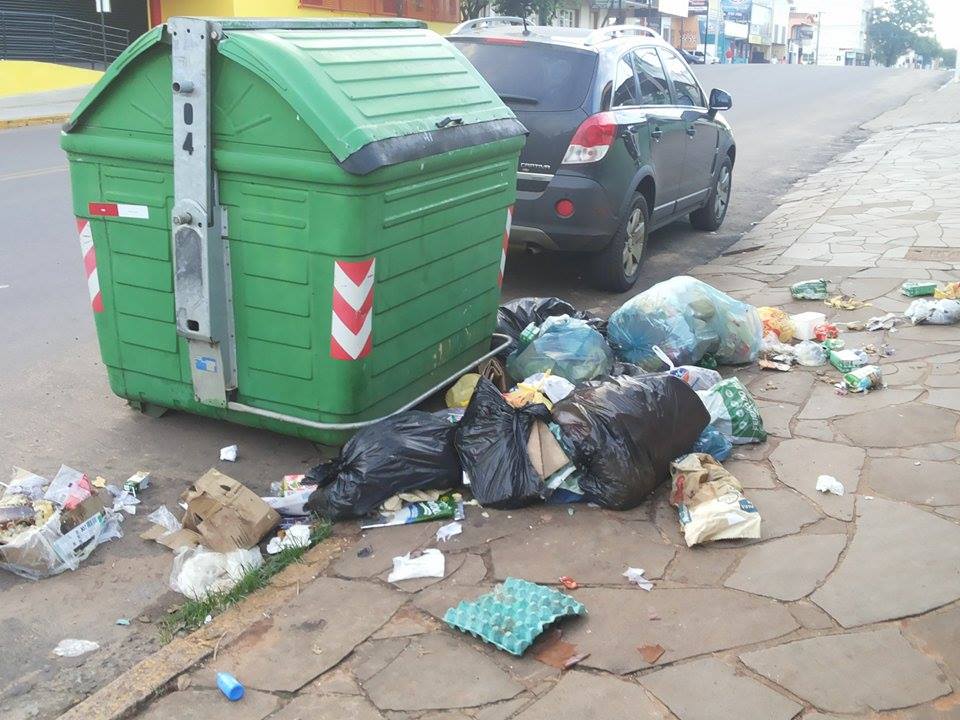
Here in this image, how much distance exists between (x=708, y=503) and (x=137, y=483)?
2424 mm

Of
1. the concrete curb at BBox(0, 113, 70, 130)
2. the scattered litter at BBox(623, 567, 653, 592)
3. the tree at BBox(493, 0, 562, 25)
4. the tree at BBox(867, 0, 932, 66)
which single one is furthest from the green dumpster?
the tree at BBox(867, 0, 932, 66)

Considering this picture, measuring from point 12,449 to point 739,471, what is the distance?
11.0 feet

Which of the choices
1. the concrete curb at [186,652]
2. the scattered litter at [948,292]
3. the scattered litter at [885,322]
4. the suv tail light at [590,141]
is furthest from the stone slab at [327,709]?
the scattered litter at [948,292]

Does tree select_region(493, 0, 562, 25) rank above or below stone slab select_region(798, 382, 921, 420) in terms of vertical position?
above

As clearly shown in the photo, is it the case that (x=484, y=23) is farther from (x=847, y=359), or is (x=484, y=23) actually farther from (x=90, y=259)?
(x=90, y=259)

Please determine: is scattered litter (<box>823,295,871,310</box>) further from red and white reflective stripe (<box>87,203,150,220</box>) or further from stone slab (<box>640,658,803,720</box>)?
red and white reflective stripe (<box>87,203,150,220</box>)

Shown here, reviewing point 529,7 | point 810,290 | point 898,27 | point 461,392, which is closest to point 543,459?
point 461,392

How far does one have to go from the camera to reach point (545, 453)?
4.12 metres

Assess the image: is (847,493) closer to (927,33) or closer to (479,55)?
(479,55)

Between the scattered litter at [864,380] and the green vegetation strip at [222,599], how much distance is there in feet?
10.3

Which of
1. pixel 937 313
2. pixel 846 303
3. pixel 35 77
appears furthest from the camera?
pixel 35 77

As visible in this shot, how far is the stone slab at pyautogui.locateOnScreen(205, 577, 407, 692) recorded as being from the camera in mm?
3062

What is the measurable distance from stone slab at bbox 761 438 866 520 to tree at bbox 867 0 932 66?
11930 cm

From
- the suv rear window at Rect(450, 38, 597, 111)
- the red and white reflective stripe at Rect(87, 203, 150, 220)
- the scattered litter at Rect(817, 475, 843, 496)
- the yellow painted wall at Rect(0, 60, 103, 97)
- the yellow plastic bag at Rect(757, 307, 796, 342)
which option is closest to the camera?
the scattered litter at Rect(817, 475, 843, 496)
